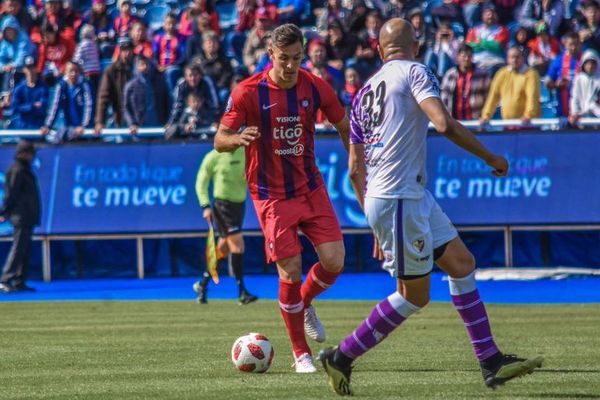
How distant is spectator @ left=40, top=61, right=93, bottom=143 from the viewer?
23.7 m

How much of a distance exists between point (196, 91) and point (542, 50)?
19.7 ft

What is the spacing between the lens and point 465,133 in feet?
26.7

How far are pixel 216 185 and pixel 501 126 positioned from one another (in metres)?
5.18

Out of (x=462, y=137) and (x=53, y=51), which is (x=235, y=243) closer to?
(x=53, y=51)

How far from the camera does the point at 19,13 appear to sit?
28.1 metres

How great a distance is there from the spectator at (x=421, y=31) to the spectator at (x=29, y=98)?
6.69 metres

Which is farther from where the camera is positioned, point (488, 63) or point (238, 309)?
point (488, 63)

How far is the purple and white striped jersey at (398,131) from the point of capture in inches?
336

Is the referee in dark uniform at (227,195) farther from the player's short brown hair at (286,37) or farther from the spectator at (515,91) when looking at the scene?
the player's short brown hair at (286,37)

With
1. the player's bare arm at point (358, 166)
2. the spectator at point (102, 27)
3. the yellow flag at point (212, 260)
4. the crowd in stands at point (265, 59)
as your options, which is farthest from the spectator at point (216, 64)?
the player's bare arm at point (358, 166)

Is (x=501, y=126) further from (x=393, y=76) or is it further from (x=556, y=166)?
(x=393, y=76)

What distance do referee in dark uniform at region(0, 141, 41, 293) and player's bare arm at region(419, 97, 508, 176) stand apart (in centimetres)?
1451

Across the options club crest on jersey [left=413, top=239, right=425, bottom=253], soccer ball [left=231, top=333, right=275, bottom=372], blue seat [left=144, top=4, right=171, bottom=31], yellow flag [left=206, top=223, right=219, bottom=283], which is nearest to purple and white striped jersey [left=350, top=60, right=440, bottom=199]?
club crest on jersey [left=413, top=239, right=425, bottom=253]

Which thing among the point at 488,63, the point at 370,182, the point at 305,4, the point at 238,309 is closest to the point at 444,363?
the point at 370,182
